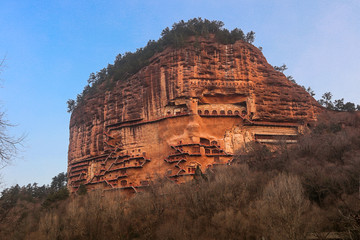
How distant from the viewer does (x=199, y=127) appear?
95.8ft

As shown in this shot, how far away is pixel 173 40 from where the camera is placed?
33500 mm

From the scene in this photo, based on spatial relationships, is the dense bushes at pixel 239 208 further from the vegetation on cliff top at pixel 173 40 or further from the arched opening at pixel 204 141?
the vegetation on cliff top at pixel 173 40

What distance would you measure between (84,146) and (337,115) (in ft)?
88.5

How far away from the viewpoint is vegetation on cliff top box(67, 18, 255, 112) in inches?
1337

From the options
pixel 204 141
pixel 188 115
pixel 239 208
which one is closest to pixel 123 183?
pixel 204 141

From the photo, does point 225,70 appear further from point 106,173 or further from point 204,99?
point 106,173

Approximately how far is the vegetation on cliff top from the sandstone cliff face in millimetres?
1427

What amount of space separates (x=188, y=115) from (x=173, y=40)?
9.03 metres

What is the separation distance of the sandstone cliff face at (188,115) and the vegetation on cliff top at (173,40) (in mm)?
1427

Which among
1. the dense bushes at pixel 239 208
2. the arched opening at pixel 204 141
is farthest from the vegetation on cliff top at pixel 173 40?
the dense bushes at pixel 239 208

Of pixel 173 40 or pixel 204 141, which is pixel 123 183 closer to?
pixel 204 141

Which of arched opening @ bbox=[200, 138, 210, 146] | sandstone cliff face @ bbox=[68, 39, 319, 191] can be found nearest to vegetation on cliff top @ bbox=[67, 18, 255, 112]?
sandstone cliff face @ bbox=[68, 39, 319, 191]

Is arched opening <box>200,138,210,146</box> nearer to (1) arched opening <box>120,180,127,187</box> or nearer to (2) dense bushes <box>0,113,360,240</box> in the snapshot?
(2) dense bushes <box>0,113,360,240</box>

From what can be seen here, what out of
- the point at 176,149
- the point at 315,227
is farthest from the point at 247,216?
the point at 176,149
